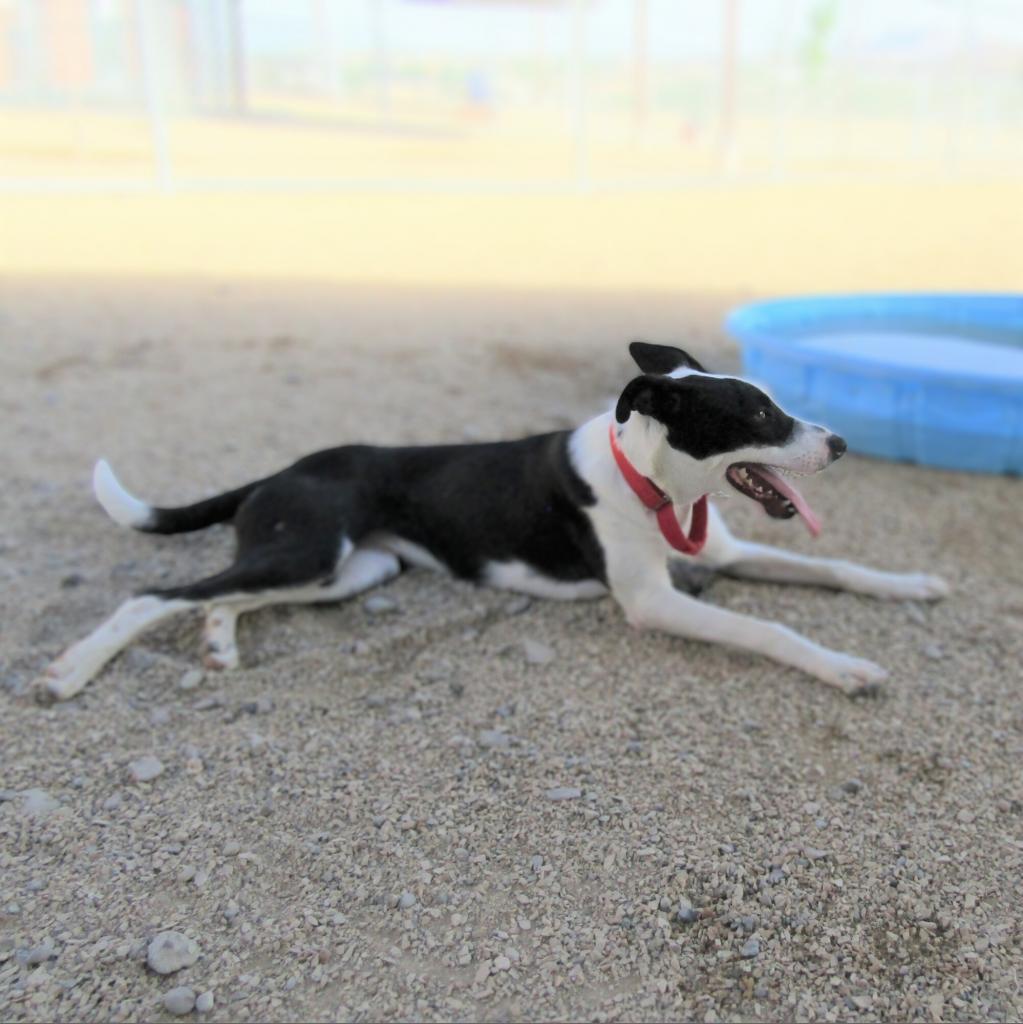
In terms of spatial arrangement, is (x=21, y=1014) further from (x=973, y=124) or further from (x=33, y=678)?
(x=973, y=124)

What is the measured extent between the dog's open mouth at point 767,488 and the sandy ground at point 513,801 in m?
0.55

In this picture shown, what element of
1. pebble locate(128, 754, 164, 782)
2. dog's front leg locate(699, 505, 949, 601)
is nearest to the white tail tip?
pebble locate(128, 754, 164, 782)

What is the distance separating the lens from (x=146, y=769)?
2.71 metres

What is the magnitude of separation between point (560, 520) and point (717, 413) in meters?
0.77

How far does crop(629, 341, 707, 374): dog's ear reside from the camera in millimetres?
3137

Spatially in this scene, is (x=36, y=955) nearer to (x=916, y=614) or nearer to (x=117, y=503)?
(x=117, y=503)

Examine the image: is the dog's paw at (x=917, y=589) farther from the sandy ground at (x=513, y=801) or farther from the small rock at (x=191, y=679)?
the small rock at (x=191, y=679)

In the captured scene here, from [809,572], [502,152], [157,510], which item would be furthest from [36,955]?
[502,152]

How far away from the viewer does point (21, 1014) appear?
6.61 ft

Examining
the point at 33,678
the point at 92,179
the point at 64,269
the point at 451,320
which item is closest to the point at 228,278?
the point at 64,269

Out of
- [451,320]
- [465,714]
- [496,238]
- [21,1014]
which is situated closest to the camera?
[21,1014]

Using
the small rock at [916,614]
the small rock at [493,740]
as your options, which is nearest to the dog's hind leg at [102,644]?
the small rock at [493,740]

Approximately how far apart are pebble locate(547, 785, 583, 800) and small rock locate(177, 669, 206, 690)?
1.15 meters

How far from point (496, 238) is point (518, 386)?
636 centimetres
